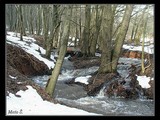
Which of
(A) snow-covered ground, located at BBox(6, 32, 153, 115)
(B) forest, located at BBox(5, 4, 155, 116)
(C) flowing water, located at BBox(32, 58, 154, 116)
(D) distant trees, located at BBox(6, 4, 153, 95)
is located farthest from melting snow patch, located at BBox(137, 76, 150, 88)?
(A) snow-covered ground, located at BBox(6, 32, 153, 115)

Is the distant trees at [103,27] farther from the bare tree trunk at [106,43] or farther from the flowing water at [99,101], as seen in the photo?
the flowing water at [99,101]

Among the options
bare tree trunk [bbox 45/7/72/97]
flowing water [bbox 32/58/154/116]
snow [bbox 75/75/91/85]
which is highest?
bare tree trunk [bbox 45/7/72/97]

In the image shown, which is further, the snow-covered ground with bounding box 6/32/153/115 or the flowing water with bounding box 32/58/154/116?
the flowing water with bounding box 32/58/154/116

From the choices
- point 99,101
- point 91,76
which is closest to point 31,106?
point 99,101

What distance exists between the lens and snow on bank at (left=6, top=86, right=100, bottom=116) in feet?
17.7

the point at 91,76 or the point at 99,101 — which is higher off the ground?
the point at 91,76

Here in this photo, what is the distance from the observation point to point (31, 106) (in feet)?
19.1

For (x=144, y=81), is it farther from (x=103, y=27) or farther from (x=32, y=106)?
(x=32, y=106)

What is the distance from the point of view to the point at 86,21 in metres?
18.8

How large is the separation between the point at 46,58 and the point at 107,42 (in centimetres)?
316

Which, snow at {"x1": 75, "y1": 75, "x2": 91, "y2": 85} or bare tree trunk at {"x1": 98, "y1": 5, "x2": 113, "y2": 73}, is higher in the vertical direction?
bare tree trunk at {"x1": 98, "y1": 5, "x2": 113, "y2": 73}

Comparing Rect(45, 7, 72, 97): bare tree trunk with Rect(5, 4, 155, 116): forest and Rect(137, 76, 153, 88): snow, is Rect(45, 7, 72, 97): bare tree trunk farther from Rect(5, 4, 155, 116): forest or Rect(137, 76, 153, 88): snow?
Rect(137, 76, 153, 88): snow

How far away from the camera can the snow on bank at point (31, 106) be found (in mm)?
5384

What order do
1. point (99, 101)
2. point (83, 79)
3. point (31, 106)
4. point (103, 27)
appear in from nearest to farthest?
point (31, 106) → point (99, 101) → point (83, 79) → point (103, 27)
